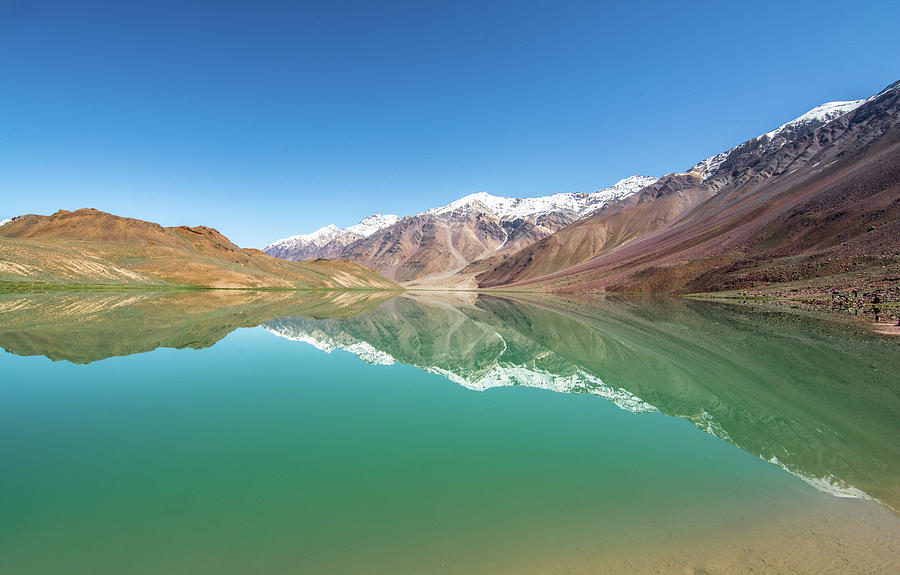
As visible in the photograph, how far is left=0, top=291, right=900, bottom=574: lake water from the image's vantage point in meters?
5.74

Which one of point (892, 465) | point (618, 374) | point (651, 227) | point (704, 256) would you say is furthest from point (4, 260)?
point (651, 227)

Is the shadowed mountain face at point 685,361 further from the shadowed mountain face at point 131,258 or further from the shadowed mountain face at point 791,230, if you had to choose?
the shadowed mountain face at point 131,258

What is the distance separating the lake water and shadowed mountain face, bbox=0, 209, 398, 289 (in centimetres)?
7139

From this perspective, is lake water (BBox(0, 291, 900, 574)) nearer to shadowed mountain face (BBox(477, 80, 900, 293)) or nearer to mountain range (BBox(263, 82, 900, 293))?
shadowed mountain face (BBox(477, 80, 900, 293))

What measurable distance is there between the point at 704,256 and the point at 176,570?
11826 cm

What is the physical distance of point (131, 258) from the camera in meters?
93.4

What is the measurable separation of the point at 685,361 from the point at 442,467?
1893 centimetres

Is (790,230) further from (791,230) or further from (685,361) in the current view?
(685,361)

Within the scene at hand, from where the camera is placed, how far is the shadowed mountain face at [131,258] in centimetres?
7138

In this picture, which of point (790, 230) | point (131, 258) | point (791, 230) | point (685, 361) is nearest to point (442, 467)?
point (685, 361)

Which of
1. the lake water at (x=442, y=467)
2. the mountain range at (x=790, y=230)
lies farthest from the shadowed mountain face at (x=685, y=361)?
the mountain range at (x=790, y=230)

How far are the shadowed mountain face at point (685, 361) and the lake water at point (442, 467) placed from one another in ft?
0.51

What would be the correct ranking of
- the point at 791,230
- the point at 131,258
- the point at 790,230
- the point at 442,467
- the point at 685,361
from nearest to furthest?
the point at 442,467
the point at 685,361
the point at 791,230
the point at 790,230
the point at 131,258

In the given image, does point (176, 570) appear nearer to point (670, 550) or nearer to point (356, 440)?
point (356, 440)
